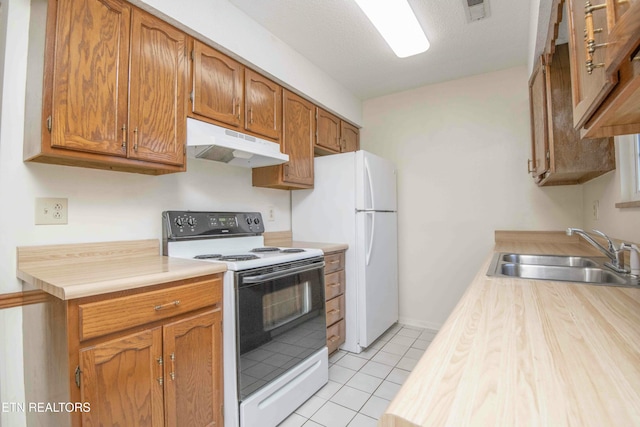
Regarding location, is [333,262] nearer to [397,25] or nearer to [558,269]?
[558,269]

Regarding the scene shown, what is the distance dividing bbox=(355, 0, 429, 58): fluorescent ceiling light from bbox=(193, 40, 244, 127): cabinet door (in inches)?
34.4

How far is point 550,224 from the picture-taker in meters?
2.71

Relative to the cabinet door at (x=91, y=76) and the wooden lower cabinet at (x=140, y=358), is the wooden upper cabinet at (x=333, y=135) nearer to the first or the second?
the cabinet door at (x=91, y=76)

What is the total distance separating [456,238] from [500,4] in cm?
190

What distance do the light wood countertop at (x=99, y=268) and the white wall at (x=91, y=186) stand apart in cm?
5

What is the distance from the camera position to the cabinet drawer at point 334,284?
2.44 metres

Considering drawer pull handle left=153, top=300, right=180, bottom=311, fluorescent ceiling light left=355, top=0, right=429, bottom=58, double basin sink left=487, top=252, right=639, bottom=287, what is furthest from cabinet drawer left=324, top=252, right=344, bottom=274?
fluorescent ceiling light left=355, top=0, right=429, bottom=58

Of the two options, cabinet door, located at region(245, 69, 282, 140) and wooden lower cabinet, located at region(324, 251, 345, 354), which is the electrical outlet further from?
wooden lower cabinet, located at region(324, 251, 345, 354)

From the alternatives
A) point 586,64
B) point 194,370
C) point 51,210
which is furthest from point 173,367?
point 586,64

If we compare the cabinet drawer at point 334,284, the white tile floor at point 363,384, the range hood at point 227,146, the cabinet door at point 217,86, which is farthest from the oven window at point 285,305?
the cabinet door at point 217,86

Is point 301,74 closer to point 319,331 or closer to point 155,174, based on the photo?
point 155,174

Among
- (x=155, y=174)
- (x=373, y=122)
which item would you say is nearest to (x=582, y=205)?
(x=373, y=122)

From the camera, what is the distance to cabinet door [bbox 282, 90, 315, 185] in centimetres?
251

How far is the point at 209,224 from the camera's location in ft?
6.93
